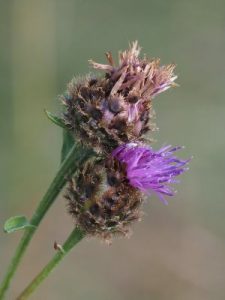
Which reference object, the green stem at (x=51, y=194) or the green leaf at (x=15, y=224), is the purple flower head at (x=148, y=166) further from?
the green leaf at (x=15, y=224)

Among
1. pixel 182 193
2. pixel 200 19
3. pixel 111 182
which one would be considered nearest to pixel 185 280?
pixel 182 193

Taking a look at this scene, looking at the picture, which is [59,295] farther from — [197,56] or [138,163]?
[197,56]

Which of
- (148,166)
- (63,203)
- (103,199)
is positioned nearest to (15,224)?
(103,199)

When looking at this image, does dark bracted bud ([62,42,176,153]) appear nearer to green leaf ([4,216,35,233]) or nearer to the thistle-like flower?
the thistle-like flower

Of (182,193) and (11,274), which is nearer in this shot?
(11,274)

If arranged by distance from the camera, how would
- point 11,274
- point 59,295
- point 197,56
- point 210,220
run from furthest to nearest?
point 197,56 < point 210,220 < point 59,295 < point 11,274

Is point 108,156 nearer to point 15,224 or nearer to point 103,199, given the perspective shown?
point 103,199

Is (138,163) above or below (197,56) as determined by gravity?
above

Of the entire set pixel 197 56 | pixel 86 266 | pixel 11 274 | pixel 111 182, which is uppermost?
pixel 111 182
